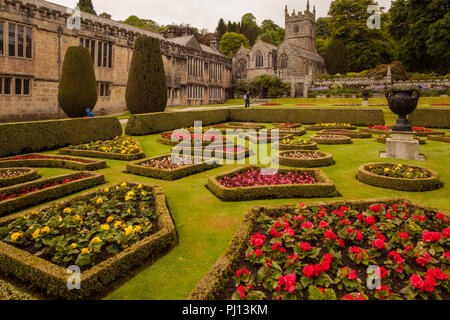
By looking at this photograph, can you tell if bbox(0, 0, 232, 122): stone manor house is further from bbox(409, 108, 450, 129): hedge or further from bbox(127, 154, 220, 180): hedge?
bbox(409, 108, 450, 129): hedge

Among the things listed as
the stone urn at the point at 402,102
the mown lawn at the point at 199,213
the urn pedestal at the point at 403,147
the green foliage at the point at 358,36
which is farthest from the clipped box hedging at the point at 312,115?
the green foliage at the point at 358,36

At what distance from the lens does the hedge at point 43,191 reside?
6723mm

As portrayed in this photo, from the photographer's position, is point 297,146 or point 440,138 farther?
point 440,138

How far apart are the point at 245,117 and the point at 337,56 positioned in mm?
34520

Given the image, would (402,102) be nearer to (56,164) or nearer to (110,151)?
(110,151)

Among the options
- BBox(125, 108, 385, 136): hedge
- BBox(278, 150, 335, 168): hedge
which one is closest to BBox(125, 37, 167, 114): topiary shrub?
BBox(125, 108, 385, 136): hedge

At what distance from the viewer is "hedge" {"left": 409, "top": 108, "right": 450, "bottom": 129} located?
788 inches

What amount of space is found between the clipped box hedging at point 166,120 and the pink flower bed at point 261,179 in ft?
37.7

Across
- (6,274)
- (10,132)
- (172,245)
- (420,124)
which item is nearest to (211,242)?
(172,245)

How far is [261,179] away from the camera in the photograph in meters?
8.50

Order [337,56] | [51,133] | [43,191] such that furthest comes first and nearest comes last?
[337,56] → [51,133] → [43,191]

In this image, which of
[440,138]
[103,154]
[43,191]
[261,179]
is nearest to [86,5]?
[103,154]

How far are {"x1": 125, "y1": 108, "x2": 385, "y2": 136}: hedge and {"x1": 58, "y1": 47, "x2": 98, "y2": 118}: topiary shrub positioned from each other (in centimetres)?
368

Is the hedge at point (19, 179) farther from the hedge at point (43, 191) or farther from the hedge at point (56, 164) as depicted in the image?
the hedge at point (56, 164)
